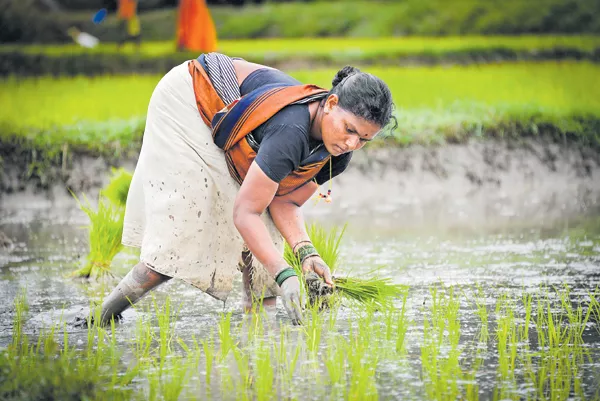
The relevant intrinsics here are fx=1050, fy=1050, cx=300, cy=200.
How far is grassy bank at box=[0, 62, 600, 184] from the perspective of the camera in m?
8.09

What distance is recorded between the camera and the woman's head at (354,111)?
3.60 m

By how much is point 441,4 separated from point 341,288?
14555 millimetres

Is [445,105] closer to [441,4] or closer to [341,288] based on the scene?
[341,288]

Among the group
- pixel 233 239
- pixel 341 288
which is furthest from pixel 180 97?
pixel 341 288

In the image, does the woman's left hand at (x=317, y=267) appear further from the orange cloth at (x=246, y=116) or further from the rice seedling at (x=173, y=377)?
the rice seedling at (x=173, y=377)

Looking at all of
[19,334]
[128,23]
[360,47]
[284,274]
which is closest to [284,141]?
[284,274]

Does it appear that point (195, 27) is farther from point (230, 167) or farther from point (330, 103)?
point (330, 103)

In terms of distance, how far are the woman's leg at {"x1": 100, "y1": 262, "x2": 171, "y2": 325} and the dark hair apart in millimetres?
1035

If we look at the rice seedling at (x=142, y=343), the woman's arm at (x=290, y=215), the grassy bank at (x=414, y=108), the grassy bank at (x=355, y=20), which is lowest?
the rice seedling at (x=142, y=343)

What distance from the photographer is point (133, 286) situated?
4086 mm

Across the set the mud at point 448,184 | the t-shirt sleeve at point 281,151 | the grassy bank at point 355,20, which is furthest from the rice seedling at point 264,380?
the grassy bank at point 355,20

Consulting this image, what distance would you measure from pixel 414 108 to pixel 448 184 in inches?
45.7

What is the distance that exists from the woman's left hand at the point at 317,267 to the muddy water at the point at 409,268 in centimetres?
33

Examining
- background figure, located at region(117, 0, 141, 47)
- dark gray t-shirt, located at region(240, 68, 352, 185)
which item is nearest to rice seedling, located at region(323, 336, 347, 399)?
dark gray t-shirt, located at region(240, 68, 352, 185)
